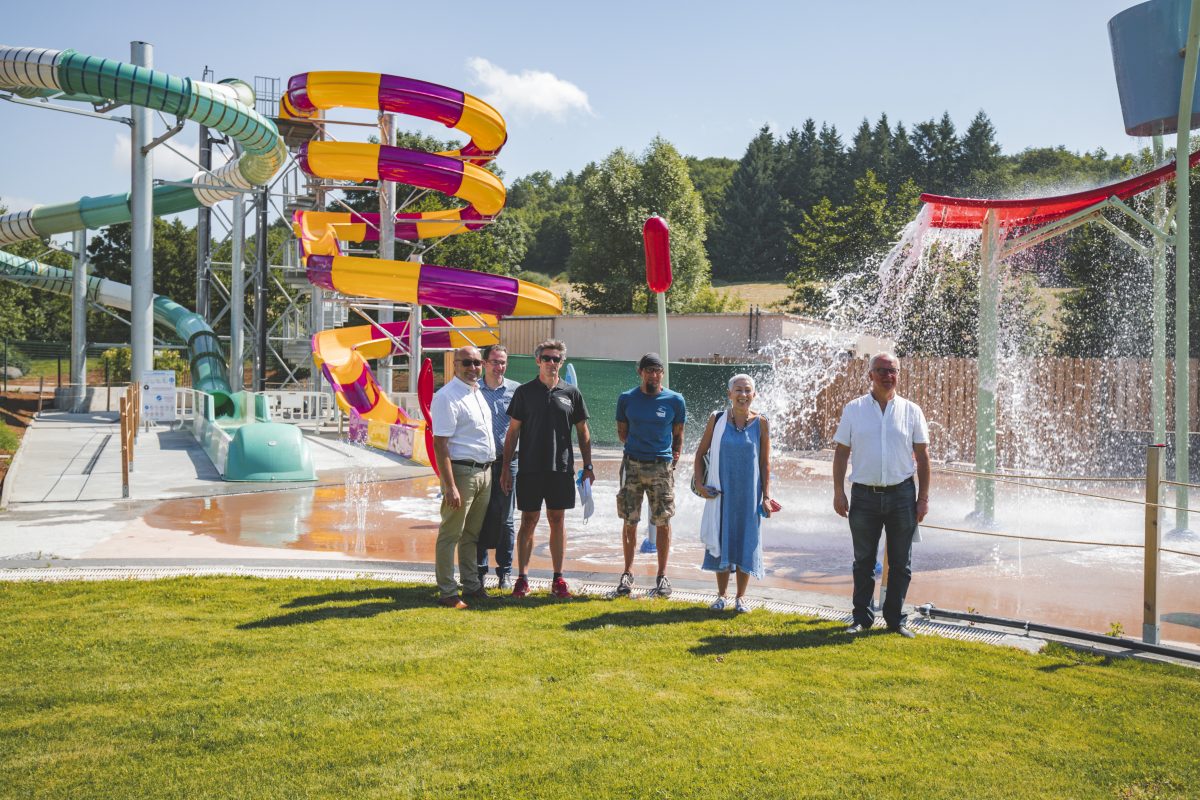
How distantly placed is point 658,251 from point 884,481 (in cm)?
349

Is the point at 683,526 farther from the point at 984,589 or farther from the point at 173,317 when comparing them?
the point at 173,317

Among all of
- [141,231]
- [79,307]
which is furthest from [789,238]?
[141,231]

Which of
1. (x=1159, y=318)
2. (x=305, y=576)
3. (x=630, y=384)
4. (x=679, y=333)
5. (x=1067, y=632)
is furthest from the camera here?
Answer: (x=679, y=333)

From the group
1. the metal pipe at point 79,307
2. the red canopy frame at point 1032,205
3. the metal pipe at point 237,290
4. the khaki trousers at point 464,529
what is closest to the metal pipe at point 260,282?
the metal pipe at point 237,290

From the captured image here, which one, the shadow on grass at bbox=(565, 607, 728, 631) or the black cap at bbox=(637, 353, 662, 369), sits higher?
the black cap at bbox=(637, 353, 662, 369)

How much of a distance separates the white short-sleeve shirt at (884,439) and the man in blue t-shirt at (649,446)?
131 centimetres

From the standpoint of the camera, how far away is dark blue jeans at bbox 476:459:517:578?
690 centimetres

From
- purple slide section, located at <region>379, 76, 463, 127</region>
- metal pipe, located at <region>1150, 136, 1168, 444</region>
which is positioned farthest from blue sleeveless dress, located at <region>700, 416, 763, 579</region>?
purple slide section, located at <region>379, 76, 463, 127</region>

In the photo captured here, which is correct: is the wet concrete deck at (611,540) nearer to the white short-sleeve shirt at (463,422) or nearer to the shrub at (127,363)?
the white short-sleeve shirt at (463,422)

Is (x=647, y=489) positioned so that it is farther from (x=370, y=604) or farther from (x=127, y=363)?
(x=127, y=363)

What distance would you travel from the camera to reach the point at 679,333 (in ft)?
90.3

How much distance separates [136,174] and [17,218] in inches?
292

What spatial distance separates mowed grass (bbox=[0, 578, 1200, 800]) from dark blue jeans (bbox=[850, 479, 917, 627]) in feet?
0.81

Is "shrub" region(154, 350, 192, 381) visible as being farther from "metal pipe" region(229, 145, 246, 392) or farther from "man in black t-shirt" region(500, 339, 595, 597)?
"man in black t-shirt" region(500, 339, 595, 597)
